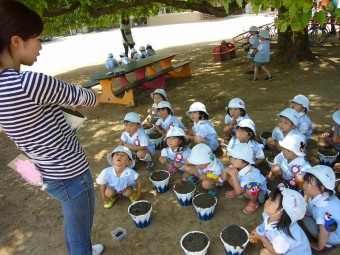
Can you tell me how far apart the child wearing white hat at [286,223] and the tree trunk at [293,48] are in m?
8.00

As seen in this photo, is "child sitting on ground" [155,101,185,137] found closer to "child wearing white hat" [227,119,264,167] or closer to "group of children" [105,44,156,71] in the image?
"child wearing white hat" [227,119,264,167]

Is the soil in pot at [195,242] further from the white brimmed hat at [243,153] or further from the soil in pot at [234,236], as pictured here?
the white brimmed hat at [243,153]

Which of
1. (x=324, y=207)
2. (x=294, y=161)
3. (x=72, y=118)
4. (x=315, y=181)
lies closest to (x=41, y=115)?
(x=72, y=118)

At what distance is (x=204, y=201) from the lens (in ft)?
11.3

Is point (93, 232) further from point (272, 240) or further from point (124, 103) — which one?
point (124, 103)

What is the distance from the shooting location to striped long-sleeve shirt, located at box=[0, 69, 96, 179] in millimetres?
1626

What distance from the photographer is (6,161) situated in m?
5.55

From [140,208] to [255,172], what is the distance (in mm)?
1457

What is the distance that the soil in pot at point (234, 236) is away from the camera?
2.79 metres

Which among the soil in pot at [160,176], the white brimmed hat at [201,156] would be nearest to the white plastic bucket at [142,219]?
the soil in pot at [160,176]

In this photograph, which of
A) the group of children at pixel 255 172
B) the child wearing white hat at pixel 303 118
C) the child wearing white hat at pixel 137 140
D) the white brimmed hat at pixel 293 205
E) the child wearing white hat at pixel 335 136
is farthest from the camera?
the child wearing white hat at pixel 137 140

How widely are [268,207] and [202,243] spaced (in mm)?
763

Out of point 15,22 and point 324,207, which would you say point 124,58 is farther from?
point 15,22

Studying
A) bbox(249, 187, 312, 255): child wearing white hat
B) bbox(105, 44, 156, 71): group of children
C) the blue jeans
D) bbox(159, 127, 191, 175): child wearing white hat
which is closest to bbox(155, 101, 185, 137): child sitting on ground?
bbox(159, 127, 191, 175): child wearing white hat
